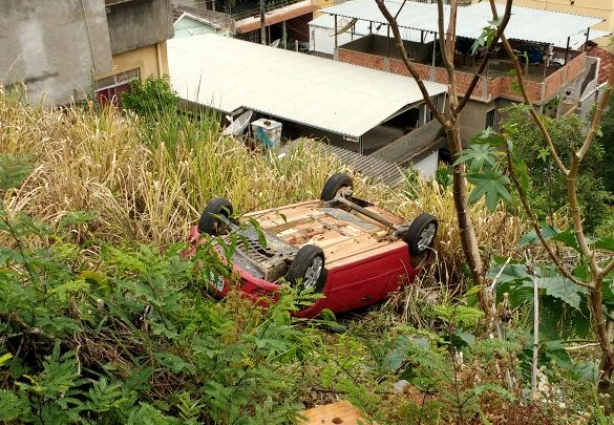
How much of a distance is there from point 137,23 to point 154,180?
849 cm

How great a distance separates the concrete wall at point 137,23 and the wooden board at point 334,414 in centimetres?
1200

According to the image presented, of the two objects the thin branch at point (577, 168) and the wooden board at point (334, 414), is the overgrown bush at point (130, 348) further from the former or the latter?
the thin branch at point (577, 168)

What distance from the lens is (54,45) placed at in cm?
1215

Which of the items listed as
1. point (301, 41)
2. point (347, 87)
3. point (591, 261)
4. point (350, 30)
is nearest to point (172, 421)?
point (591, 261)

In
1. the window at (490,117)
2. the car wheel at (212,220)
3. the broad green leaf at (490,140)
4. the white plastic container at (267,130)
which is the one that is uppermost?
the broad green leaf at (490,140)

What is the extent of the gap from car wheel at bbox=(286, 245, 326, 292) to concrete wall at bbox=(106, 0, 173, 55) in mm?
9869

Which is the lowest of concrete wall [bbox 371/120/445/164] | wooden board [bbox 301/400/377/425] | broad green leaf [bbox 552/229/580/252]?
concrete wall [bbox 371/120/445/164]

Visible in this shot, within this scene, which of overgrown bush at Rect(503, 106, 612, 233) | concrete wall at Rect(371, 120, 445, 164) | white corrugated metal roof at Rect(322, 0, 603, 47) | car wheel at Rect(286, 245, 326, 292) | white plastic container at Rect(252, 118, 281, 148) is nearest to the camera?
car wheel at Rect(286, 245, 326, 292)

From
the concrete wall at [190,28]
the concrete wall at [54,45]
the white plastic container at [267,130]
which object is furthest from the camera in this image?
the concrete wall at [190,28]

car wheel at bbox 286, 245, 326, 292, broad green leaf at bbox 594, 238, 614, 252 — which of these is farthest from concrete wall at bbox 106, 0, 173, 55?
broad green leaf at bbox 594, 238, 614, 252

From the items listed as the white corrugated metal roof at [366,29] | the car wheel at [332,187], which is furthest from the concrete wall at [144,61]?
the white corrugated metal roof at [366,29]

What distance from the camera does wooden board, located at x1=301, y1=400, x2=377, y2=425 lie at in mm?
3236

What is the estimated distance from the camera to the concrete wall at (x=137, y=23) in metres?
14.0

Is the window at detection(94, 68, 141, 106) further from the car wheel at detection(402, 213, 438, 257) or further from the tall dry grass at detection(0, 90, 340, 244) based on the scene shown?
the car wheel at detection(402, 213, 438, 257)
